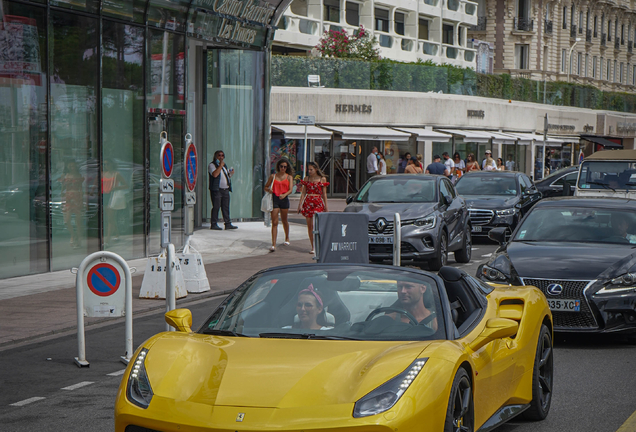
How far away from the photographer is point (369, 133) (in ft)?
121

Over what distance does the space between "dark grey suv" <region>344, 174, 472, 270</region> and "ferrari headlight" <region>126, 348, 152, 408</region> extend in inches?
431

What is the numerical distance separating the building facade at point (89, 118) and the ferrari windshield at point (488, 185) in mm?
6555

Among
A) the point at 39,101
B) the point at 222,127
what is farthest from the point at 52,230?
the point at 222,127

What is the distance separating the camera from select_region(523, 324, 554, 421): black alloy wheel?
5.89m

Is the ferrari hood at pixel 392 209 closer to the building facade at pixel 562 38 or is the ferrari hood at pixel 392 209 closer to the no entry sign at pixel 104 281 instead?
the no entry sign at pixel 104 281

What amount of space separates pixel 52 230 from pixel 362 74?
83.8 ft

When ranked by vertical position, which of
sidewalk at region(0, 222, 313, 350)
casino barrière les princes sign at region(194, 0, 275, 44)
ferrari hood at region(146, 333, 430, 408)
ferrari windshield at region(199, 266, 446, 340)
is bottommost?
sidewalk at region(0, 222, 313, 350)

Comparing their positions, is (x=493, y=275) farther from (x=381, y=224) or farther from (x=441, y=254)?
(x=441, y=254)

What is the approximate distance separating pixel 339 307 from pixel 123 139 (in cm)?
1204

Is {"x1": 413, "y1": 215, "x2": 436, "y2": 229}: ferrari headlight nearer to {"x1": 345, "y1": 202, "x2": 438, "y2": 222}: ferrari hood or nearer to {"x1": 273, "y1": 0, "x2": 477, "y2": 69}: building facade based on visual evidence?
{"x1": 345, "y1": 202, "x2": 438, "y2": 222}: ferrari hood

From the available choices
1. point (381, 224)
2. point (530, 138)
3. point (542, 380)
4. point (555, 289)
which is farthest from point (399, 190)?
point (530, 138)

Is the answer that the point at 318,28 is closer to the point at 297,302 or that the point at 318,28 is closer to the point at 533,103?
the point at 533,103

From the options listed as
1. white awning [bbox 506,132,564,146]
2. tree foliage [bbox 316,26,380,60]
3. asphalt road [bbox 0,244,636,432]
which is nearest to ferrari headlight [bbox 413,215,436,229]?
asphalt road [bbox 0,244,636,432]

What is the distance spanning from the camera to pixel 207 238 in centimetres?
1927
